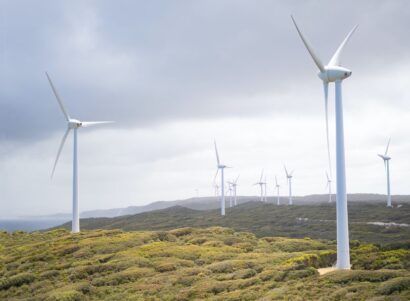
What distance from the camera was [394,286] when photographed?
77.0 feet

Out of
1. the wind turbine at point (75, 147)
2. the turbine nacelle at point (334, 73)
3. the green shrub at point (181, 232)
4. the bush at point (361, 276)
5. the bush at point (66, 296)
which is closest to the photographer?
the bush at point (361, 276)

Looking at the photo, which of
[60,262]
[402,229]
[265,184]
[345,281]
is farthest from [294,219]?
[345,281]

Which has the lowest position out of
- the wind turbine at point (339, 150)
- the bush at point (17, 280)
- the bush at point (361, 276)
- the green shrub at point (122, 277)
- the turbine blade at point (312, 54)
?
the bush at point (17, 280)

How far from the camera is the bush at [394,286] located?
23.3m

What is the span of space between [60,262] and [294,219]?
8411 cm

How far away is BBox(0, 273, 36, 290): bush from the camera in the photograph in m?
34.1

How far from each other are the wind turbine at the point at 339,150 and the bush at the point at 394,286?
7.16m

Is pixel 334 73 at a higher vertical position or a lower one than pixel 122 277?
higher

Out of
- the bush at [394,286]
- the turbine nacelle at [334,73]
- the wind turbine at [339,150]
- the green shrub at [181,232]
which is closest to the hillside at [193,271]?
the bush at [394,286]

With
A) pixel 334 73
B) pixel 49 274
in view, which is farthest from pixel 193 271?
pixel 334 73

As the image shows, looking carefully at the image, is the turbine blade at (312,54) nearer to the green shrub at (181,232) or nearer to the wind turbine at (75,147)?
the green shrub at (181,232)

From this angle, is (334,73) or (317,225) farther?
(317,225)

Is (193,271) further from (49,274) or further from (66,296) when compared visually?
(49,274)

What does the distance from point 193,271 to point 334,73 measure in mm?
17469
